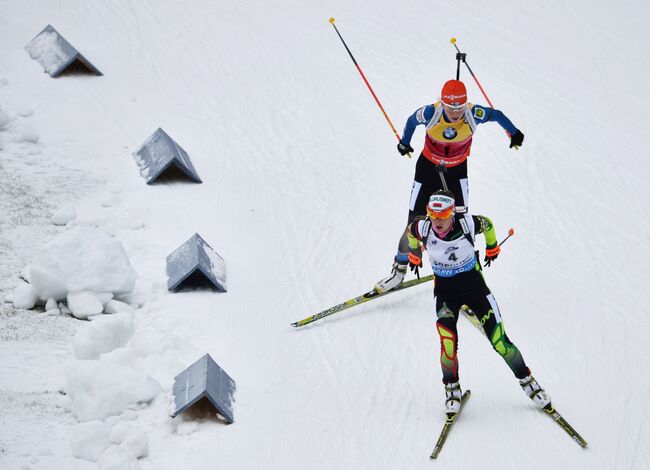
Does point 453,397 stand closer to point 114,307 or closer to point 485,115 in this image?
point 485,115

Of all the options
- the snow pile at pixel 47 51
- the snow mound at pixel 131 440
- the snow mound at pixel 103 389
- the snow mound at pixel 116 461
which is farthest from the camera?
the snow pile at pixel 47 51

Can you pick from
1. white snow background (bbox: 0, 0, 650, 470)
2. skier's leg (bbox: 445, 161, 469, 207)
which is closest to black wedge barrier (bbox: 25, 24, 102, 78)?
white snow background (bbox: 0, 0, 650, 470)

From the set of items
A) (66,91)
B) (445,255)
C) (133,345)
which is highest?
(66,91)

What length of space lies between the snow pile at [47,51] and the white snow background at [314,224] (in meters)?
0.18

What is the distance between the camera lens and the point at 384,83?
1255 cm

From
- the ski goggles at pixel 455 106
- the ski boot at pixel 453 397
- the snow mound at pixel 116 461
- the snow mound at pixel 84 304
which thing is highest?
the ski goggles at pixel 455 106

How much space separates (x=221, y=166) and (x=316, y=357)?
372 cm

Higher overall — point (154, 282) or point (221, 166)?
point (221, 166)

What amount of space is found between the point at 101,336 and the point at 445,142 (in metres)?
3.28

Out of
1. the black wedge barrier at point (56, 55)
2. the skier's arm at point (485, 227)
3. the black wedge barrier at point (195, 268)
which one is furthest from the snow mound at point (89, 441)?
the black wedge barrier at point (56, 55)

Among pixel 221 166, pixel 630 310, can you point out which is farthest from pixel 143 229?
pixel 630 310

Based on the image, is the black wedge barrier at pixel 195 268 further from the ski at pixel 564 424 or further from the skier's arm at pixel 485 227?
the ski at pixel 564 424

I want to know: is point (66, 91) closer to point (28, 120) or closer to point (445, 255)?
point (28, 120)

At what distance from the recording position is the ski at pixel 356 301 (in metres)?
7.79
